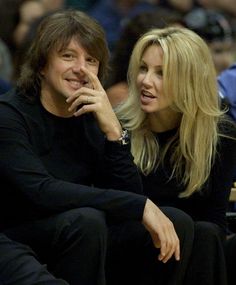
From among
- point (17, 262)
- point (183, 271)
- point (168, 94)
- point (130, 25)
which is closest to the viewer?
point (17, 262)

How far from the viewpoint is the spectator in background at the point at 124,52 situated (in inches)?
183

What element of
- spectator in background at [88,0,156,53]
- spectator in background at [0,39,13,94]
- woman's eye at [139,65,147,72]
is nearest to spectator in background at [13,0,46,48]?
spectator in background at [0,39,13,94]

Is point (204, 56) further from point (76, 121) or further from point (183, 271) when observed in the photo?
point (183, 271)

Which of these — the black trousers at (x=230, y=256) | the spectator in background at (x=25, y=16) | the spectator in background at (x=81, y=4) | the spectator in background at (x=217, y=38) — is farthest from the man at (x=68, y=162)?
the spectator in background at (x=81, y=4)

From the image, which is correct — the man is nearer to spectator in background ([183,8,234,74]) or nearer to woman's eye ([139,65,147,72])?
woman's eye ([139,65,147,72])

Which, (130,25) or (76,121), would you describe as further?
(130,25)

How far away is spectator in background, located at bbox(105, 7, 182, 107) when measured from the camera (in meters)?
4.64

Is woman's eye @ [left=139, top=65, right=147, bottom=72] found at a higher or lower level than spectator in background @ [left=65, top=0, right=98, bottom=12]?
higher

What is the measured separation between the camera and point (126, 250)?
11.3 ft

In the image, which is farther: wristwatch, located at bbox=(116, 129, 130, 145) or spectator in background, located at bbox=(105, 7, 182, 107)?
spectator in background, located at bbox=(105, 7, 182, 107)

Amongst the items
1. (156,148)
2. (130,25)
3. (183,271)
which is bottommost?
(183,271)

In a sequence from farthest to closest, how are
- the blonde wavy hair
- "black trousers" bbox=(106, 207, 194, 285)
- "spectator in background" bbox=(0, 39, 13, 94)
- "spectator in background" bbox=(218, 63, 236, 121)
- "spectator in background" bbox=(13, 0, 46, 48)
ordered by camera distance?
"spectator in background" bbox=(13, 0, 46, 48), "spectator in background" bbox=(0, 39, 13, 94), "spectator in background" bbox=(218, 63, 236, 121), the blonde wavy hair, "black trousers" bbox=(106, 207, 194, 285)

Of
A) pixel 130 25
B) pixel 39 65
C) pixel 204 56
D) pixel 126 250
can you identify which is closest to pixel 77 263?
pixel 126 250

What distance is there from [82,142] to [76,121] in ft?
0.28
